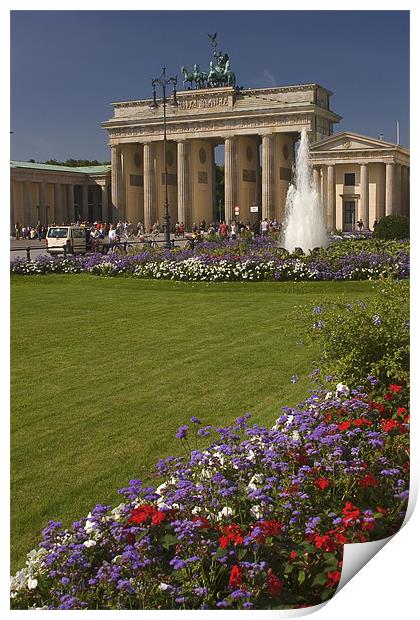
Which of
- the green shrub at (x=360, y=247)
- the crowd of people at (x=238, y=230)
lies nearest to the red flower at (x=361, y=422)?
the green shrub at (x=360, y=247)

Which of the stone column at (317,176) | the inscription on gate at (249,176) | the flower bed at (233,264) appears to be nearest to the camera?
the flower bed at (233,264)

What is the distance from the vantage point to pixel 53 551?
346cm

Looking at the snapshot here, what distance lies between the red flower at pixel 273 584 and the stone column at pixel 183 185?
42.7m

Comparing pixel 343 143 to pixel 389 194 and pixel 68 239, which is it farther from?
pixel 68 239

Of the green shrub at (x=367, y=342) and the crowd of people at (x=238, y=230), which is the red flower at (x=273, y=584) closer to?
the green shrub at (x=367, y=342)

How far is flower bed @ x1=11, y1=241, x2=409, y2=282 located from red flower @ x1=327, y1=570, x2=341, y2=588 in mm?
10418

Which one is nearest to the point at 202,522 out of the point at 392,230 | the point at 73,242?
the point at 73,242

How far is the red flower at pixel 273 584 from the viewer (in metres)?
3.20

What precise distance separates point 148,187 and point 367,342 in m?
34.8

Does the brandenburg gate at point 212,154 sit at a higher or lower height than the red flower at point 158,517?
higher

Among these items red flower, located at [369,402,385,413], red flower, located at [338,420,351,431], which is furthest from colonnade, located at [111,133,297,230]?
red flower, located at [338,420,351,431]

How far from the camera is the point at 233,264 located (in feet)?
52.2

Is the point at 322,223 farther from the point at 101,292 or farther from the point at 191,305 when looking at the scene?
the point at 191,305
